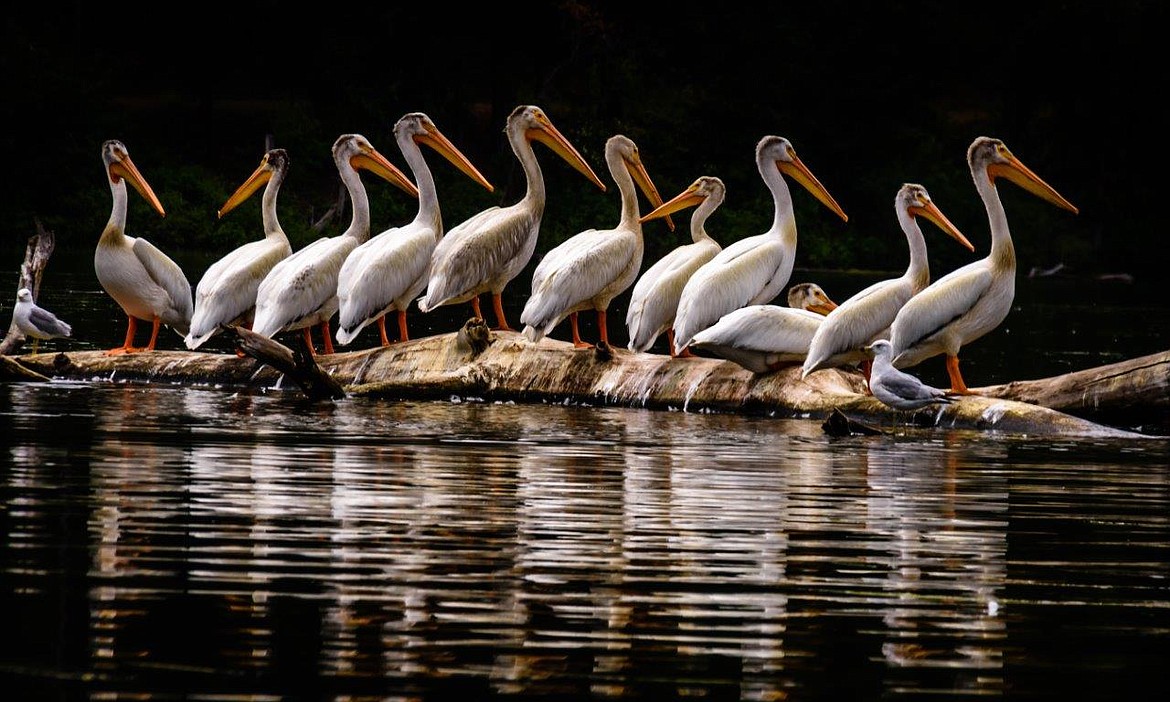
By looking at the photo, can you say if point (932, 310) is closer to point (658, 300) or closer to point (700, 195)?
point (658, 300)

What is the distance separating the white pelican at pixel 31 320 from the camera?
44.9 ft

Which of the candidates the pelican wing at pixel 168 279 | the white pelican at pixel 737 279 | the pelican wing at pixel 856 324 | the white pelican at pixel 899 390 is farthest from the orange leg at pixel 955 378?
the pelican wing at pixel 168 279

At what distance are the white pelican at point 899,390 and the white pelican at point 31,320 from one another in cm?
578

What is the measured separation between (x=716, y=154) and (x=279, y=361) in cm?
2719

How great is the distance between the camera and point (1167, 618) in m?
5.82

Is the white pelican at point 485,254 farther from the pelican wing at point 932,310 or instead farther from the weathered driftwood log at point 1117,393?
the weathered driftwood log at point 1117,393

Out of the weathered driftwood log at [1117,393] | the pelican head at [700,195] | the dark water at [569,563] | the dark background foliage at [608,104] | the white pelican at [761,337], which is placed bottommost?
the dark water at [569,563]

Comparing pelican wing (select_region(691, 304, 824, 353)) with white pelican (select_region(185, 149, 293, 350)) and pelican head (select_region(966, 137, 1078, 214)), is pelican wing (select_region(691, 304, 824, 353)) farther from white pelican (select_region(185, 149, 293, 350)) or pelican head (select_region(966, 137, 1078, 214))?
white pelican (select_region(185, 149, 293, 350))

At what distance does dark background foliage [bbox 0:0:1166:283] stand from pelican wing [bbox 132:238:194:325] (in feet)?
63.0

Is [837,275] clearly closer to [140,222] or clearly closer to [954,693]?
[140,222]

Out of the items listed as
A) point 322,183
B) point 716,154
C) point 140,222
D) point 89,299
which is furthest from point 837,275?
point 89,299

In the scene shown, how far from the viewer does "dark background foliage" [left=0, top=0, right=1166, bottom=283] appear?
34.7 m

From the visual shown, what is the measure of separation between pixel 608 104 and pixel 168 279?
24.6m

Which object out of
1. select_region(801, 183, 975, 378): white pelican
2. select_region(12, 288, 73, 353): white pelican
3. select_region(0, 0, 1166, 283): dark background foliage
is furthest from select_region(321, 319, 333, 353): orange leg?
select_region(0, 0, 1166, 283): dark background foliage
